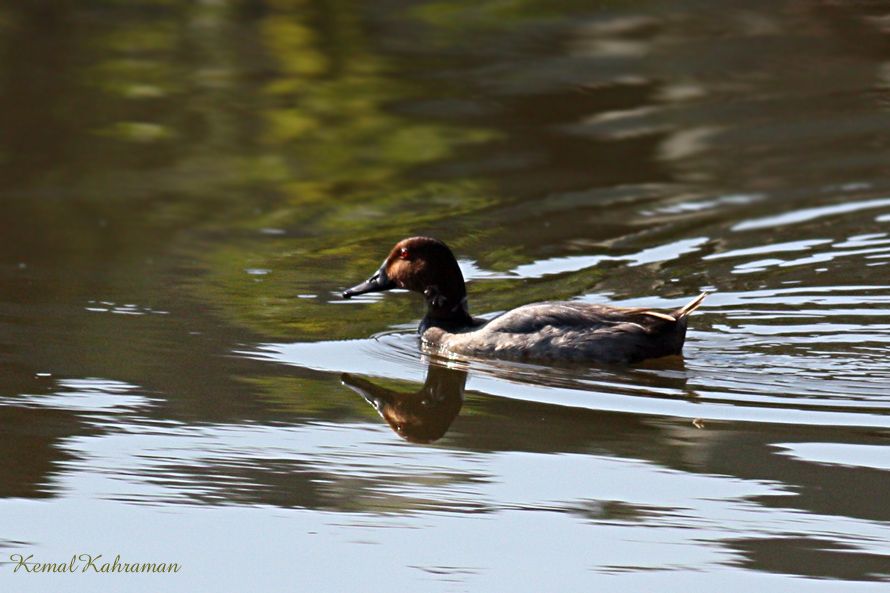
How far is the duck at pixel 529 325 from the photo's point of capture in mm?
Result: 9445

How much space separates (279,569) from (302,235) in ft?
22.7

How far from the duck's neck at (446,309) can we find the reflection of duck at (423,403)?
694 mm

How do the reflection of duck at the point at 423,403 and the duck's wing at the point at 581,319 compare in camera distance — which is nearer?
the reflection of duck at the point at 423,403

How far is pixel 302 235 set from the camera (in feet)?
42.5

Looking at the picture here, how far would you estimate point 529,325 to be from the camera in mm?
9680

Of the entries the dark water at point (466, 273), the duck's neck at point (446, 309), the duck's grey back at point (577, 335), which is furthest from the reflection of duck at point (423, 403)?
the duck's neck at point (446, 309)

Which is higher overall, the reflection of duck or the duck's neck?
the duck's neck

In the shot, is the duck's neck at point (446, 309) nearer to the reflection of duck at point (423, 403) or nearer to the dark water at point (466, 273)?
the dark water at point (466, 273)

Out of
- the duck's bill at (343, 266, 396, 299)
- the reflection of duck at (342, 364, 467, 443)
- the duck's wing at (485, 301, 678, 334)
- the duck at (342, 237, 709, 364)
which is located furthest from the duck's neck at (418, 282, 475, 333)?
the reflection of duck at (342, 364, 467, 443)

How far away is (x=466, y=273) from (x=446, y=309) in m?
1.56

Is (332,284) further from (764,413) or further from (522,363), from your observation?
(764,413)

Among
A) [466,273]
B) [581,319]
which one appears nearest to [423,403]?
[581,319]

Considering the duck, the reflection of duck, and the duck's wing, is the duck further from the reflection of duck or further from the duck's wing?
the reflection of duck

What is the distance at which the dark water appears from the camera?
6578mm
